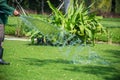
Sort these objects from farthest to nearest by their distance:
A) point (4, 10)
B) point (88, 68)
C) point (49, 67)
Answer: point (88, 68), point (49, 67), point (4, 10)

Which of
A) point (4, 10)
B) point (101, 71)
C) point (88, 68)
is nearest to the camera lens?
point (4, 10)

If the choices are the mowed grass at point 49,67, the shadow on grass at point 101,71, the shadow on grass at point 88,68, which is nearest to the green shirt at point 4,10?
the mowed grass at point 49,67

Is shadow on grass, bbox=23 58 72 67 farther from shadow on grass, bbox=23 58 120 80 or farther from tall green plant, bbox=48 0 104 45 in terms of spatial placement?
tall green plant, bbox=48 0 104 45

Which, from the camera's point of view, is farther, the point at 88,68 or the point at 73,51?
the point at 73,51

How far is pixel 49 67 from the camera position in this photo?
9414 millimetres

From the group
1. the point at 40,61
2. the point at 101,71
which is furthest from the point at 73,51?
the point at 101,71

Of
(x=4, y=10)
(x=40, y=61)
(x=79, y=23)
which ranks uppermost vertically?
(x=4, y=10)

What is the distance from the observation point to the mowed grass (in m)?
8.29

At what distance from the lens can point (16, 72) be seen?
27.9ft

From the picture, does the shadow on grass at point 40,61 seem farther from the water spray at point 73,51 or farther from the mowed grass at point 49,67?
the water spray at point 73,51

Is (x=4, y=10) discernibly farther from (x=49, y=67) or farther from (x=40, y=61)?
A: (x=40, y=61)

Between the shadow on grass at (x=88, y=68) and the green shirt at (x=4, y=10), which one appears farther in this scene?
the green shirt at (x=4, y=10)

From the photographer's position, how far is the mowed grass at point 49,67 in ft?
27.2

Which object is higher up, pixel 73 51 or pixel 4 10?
Result: pixel 4 10
